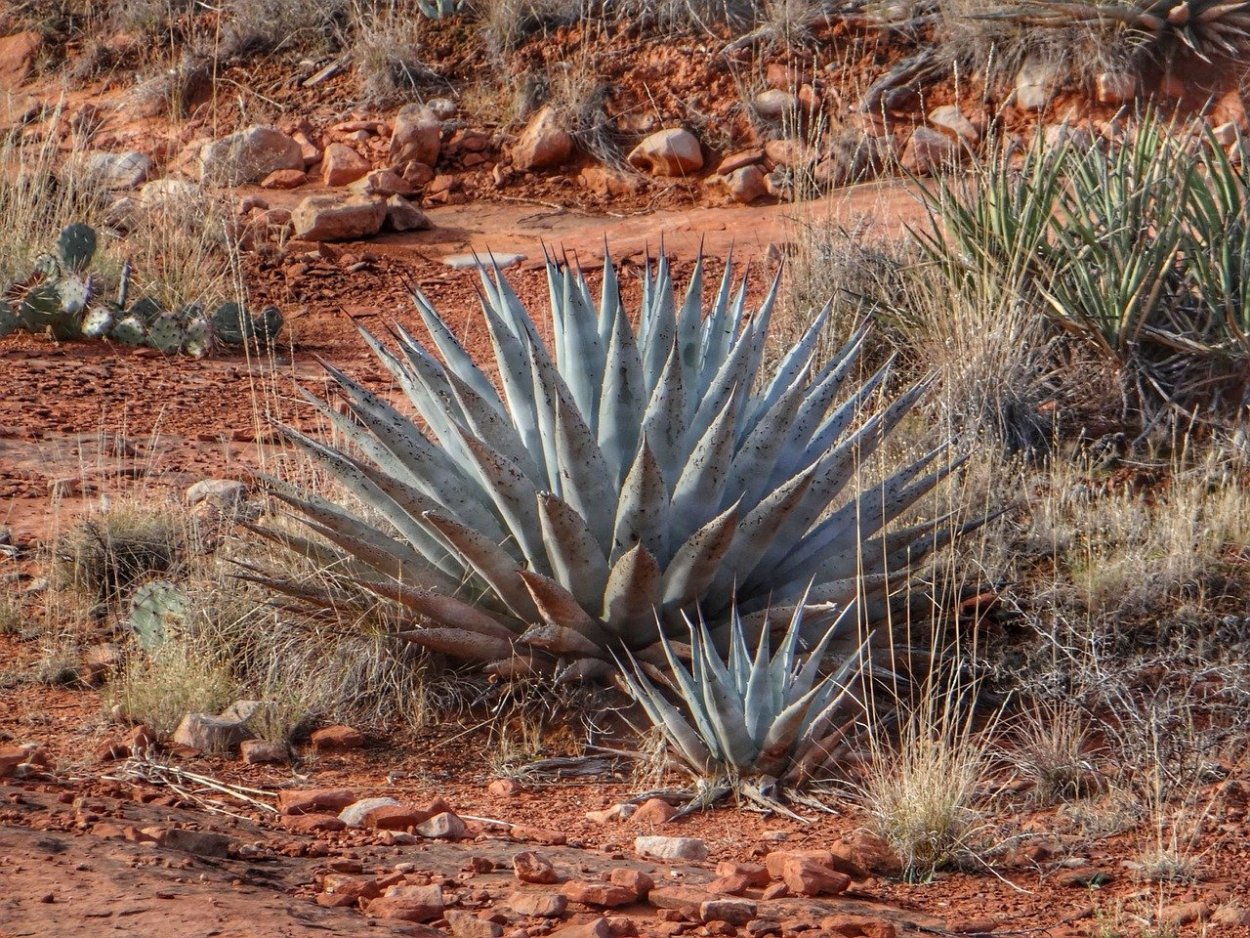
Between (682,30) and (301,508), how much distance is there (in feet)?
28.4

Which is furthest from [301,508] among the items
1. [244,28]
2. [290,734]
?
[244,28]

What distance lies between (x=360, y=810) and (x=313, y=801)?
143 mm

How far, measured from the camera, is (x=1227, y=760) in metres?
3.86

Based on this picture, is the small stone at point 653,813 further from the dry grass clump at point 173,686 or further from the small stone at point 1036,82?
the small stone at point 1036,82

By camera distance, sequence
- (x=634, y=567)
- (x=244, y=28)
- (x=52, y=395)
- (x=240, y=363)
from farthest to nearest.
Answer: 1. (x=244, y=28)
2. (x=240, y=363)
3. (x=52, y=395)
4. (x=634, y=567)

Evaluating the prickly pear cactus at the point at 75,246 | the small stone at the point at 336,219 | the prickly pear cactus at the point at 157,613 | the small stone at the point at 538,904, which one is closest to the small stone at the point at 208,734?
the prickly pear cactus at the point at 157,613

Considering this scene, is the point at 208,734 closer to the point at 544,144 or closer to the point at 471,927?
the point at 471,927

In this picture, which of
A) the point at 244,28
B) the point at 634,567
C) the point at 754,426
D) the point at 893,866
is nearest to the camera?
the point at 893,866

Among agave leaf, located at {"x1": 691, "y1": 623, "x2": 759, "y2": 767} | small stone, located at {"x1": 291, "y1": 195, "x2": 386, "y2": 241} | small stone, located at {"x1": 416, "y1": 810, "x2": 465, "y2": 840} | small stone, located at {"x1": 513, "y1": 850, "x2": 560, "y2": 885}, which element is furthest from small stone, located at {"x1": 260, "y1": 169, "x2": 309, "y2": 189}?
small stone, located at {"x1": 513, "y1": 850, "x2": 560, "y2": 885}

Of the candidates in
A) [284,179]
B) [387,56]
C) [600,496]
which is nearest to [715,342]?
[600,496]

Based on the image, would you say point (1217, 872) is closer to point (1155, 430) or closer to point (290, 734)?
point (290, 734)

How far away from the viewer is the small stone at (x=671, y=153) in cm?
1089

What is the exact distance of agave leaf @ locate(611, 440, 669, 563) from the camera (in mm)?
3828

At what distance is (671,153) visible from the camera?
1088cm
